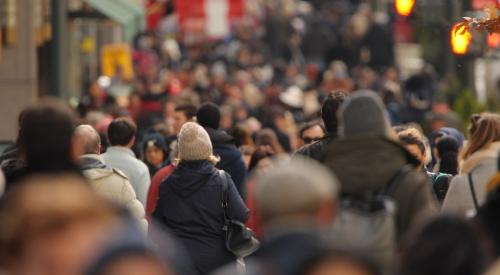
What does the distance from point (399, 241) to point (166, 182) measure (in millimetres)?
4597

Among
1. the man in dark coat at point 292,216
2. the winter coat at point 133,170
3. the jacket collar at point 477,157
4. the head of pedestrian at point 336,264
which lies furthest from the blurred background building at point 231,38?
the head of pedestrian at point 336,264

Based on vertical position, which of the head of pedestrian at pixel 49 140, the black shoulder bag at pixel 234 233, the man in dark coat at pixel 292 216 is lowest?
the black shoulder bag at pixel 234 233

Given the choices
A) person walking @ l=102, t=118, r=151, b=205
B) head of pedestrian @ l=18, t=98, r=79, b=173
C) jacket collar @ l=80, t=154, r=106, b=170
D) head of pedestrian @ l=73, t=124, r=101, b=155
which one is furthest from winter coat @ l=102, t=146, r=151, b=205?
head of pedestrian @ l=18, t=98, r=79, b=173

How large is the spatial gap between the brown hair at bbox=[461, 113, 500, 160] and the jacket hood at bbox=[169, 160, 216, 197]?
2.22 metres

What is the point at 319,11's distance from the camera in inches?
1986

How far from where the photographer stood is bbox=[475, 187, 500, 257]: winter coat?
7776mm

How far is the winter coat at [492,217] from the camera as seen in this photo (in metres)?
7.78

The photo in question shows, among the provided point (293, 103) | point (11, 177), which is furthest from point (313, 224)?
point (293, 103)

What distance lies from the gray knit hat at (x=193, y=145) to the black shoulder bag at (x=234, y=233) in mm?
236

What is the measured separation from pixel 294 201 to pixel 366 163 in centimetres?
187

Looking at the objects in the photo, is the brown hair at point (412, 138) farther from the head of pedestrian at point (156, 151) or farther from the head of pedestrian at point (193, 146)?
the head of pedestrian at point (156, 151)

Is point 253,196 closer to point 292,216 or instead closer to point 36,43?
point 292,216

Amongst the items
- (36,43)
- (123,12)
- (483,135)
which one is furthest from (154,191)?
(123,12)

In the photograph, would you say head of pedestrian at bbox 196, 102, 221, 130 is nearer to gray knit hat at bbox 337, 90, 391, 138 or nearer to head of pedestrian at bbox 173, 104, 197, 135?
head of pedestrian at bbox 173, 104, 197, 135
